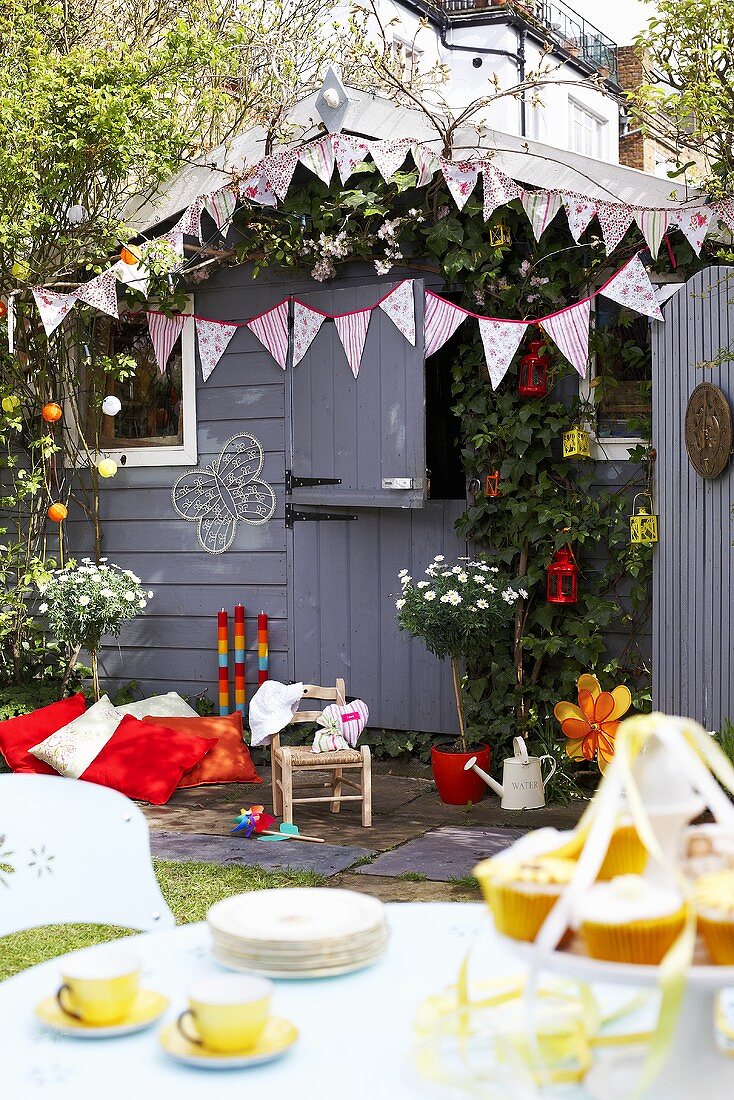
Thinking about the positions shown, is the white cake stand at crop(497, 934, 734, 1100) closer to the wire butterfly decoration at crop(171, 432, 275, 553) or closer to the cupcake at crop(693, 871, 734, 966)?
the cupcake at crop(693, 871, 734, 966)

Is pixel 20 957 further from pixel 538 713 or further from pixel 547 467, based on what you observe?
pixel 547 467

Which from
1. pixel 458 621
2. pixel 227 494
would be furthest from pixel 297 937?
pixel 227 494

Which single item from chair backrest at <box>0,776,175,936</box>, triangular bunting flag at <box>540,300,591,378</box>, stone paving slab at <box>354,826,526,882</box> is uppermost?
triangular bunting flag at <box>540,300,591,378</box>

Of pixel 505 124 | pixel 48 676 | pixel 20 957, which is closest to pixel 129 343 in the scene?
pixel 48 676

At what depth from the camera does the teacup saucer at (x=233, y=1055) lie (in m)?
1.14

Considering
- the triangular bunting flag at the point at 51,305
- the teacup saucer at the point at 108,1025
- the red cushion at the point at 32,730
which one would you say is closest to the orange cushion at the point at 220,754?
the red cushion at the point at 32,730

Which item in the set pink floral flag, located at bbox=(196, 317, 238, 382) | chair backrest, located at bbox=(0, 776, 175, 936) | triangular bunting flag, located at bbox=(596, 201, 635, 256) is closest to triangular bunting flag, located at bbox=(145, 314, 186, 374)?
pink floral flag, located at bbox=(196, 317, 238, 382)

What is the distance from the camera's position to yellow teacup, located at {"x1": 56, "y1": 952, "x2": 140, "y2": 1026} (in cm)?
121

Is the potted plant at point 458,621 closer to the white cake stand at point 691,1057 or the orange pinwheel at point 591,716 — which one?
the orange pinwheel at point 591,716

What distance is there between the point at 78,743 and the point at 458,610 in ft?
6.22

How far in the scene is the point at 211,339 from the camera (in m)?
6.07

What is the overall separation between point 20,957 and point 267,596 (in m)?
2.90

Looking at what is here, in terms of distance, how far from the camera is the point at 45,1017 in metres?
1.24

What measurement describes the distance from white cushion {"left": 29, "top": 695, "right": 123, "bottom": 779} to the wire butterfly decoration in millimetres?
1153
